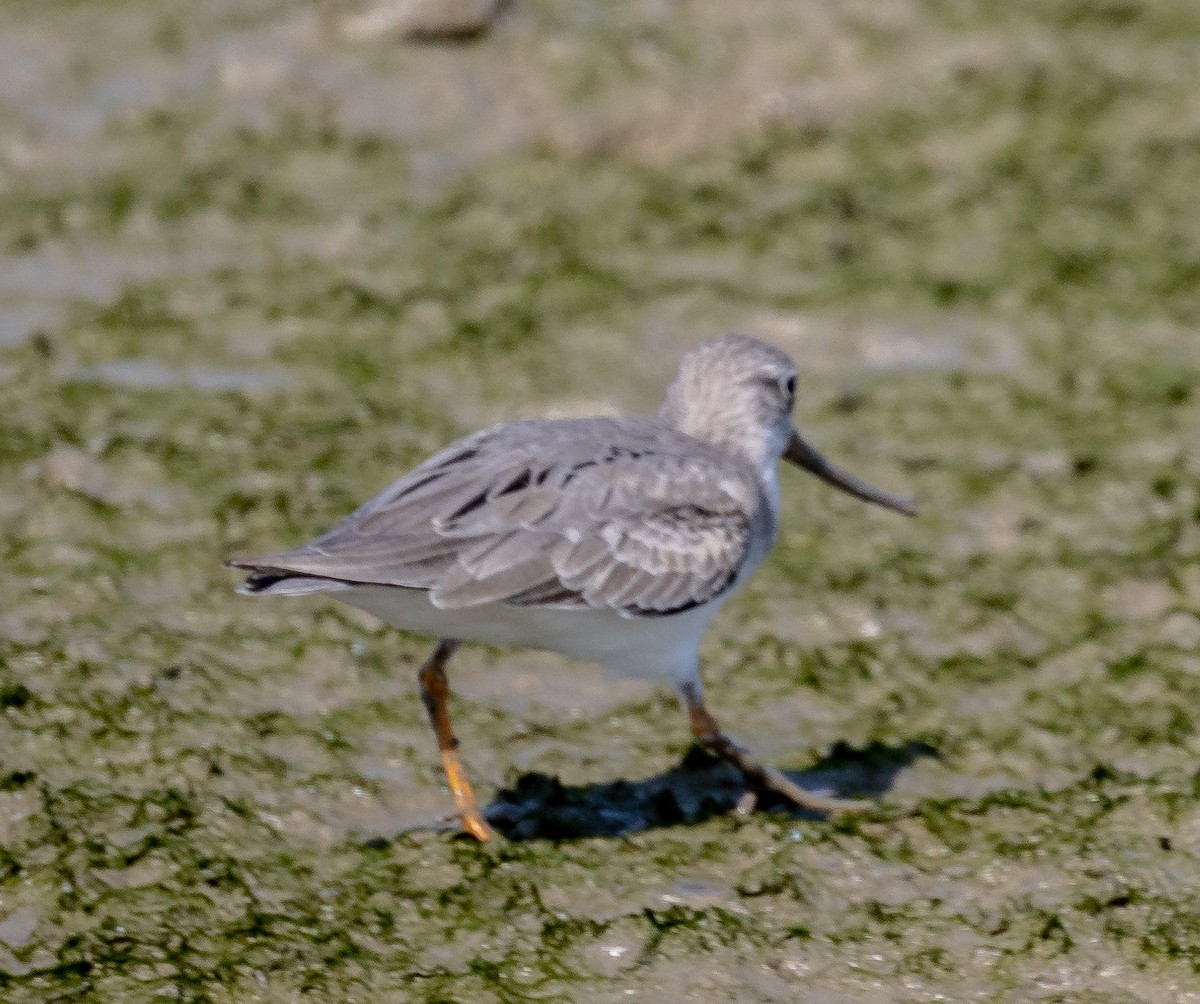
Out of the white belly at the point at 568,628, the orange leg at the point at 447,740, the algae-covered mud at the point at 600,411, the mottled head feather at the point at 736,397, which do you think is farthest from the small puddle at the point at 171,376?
the white belly at the point at 568,628

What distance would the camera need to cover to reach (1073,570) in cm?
819

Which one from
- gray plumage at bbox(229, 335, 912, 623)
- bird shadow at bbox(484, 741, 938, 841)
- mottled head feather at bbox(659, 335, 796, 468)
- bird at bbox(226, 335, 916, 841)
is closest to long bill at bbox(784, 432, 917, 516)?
mottled head feather at bbox(659, 335, 796, 468)

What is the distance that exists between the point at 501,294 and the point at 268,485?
2.25m

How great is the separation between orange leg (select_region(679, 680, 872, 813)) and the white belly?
0.14 meters

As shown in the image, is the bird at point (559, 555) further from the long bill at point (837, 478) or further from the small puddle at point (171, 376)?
the small puddle at point (171, 376)

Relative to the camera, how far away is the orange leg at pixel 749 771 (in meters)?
6.62

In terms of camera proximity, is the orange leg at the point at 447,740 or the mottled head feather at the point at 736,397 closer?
the orange leg at the point at 447,740

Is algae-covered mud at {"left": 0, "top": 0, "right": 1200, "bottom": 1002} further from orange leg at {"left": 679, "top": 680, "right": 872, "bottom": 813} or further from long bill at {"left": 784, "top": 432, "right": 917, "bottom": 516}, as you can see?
long bill at {"left": 784, "top": 432, "right": 917, "bottom": 516}

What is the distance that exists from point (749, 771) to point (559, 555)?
3.48 ft

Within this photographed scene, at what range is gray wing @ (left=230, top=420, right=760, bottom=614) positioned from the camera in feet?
19.9

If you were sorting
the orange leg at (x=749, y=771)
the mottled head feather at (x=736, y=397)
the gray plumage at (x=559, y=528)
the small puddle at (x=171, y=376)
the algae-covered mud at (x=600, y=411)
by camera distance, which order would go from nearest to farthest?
the algae-covered mud at (x=600, y=411), the gray plumage at (x=559, y=528), the orange leg at (x=749, y=771), the mottled head feather at (x=736, y=397), the small puddle at (x=171, y=376)

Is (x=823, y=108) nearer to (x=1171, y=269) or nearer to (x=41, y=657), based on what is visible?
(x=1171, y=269)

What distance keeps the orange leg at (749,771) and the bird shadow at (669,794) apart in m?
0.06

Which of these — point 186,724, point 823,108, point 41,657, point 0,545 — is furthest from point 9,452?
point 823,108
